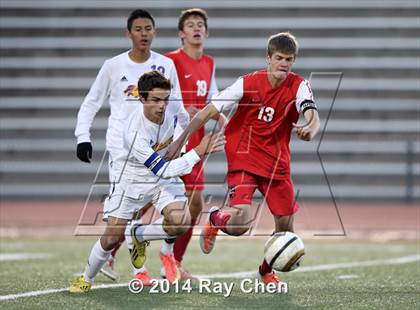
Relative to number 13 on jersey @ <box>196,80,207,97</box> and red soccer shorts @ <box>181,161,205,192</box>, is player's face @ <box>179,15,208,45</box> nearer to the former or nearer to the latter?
number 13 on jersey @ <box>196,80,207,97</box>

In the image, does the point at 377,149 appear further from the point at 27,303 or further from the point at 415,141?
the point at 27,303

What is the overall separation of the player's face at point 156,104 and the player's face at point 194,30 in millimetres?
1634

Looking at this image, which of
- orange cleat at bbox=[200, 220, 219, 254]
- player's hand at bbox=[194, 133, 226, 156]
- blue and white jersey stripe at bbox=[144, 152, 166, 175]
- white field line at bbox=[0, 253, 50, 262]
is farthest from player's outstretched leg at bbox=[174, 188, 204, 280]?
white field line at bbox=[0, 253, 50, 262]

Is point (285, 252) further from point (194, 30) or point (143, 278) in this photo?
point (194, 30)

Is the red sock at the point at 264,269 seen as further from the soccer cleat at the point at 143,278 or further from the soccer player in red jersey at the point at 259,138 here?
the soccer cleat at the point at 143,278

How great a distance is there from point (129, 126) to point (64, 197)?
10206 millimetres

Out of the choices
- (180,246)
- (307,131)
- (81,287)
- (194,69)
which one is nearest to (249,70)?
(194,69)

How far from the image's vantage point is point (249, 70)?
16.6 metres

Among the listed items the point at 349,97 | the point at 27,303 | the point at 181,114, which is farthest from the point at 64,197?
the point at 27,303

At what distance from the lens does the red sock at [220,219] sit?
6.61 metres

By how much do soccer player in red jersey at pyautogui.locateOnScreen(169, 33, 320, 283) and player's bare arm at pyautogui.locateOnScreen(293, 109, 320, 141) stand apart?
0.27m

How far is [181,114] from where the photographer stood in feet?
23.1

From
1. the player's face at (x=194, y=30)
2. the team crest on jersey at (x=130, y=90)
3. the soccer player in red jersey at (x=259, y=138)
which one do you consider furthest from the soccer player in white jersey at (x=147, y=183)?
the player's face at (x=194, y=30)

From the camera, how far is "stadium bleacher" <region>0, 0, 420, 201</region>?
1641 centimetres
